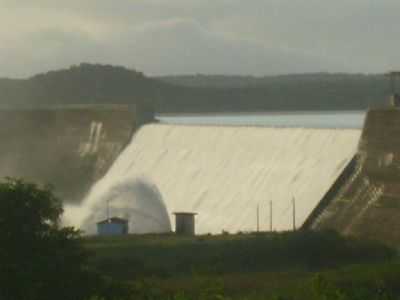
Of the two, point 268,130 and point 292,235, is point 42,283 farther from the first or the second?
point 268,130

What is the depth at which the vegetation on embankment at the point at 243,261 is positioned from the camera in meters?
34.8

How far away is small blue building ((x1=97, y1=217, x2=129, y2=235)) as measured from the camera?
51.5 metres

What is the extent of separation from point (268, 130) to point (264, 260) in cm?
1687

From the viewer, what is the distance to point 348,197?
4822 centimetres

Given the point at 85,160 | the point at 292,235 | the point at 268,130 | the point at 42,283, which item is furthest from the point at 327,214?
the point at 85,160

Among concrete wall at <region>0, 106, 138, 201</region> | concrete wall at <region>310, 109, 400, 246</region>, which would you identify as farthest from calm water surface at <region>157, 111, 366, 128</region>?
concrete wall at <region>310, 109, 400, 246</region>

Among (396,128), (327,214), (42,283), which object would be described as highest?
(396,128)

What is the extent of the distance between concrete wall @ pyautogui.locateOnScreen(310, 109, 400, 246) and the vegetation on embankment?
216 cm

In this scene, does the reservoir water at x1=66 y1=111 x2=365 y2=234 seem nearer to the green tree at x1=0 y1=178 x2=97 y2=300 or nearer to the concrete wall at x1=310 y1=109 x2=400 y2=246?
the concrete wall at x1=310 y1=109 x2=400 y2=246

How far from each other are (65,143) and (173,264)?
39686 mm

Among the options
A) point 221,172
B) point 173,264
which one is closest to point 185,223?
point 173,264

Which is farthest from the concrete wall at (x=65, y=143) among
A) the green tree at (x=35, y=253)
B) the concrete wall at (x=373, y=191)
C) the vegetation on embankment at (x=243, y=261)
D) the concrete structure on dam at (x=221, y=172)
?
the green tree at (x=35, y=253)

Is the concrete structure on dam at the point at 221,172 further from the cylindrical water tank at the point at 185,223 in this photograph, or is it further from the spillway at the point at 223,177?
the cylindrical water tank at the point at 185,223

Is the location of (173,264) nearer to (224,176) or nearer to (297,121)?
(224,176)
